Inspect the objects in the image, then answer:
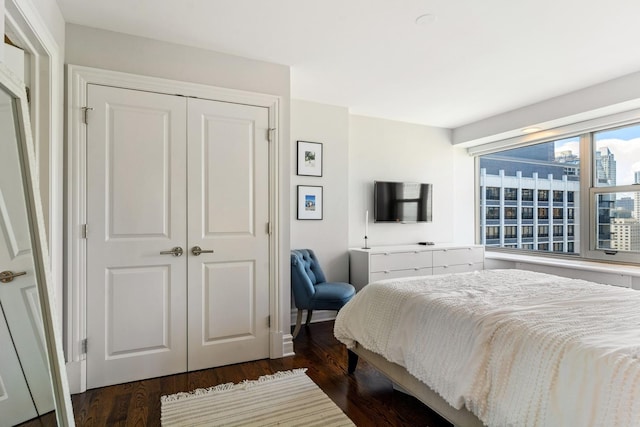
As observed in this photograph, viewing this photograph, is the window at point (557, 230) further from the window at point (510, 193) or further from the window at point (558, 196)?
the window at point (510, 193)

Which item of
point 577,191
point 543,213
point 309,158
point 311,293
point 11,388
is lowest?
point 311,293

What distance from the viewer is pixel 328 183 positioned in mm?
4164

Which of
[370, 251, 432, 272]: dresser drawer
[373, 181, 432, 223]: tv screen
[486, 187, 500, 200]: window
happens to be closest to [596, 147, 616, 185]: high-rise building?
[486, 187, 500, 200]: window

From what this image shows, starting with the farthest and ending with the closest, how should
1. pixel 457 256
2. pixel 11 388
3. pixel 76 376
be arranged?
1. pixel 457 256
2. pixel 76 376
3. pixel 11 388

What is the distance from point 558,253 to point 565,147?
1343 millimetres

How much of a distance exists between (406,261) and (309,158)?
1.69 meters

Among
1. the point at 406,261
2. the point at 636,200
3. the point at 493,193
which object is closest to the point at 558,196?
the point at 636,200

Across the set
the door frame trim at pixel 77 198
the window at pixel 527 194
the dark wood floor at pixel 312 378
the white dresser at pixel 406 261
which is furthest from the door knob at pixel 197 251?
the window at pixel 527 194

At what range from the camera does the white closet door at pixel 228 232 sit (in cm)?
268

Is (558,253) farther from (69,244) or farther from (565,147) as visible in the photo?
(69,244)

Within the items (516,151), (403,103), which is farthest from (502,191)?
(403,103)

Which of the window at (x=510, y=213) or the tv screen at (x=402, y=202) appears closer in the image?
the tv screen at (x=402, y=202)

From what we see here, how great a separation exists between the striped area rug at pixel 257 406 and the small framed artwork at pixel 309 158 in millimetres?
2281

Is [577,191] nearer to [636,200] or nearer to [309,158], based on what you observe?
[636,200]
